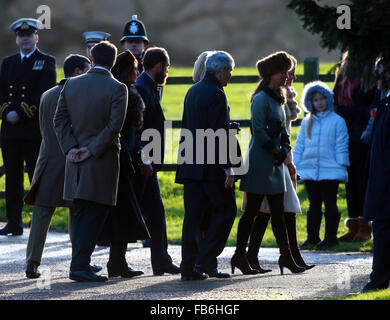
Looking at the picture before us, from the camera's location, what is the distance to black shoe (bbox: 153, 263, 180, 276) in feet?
27.6

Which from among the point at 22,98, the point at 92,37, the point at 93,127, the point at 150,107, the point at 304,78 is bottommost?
the point at 93,127

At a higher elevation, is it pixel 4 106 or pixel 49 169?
pixel 4 106

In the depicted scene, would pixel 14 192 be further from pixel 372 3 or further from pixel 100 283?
pixel 372 3

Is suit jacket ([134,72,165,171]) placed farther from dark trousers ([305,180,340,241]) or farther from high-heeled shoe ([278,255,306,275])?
dark trousers ([305,180,340,241])

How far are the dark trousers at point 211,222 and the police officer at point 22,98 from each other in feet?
10.1

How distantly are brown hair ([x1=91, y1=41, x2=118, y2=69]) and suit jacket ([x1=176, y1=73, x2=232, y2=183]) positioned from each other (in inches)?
25.2

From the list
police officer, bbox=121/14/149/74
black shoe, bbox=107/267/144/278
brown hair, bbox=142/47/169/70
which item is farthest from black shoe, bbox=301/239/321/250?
brown hair, bbox=142/47/169/70

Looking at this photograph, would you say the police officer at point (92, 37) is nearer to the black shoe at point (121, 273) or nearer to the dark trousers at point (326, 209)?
the dark trousers at point (326, 209)

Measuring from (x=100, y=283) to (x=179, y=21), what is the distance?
13.8 feet

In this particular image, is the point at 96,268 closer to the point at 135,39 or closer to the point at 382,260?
the point at 382,260

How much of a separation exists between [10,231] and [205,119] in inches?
148

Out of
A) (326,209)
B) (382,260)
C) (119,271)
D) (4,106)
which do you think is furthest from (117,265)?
(4,106)

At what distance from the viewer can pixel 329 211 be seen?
10336mm

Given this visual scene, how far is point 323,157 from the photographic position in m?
10.4
